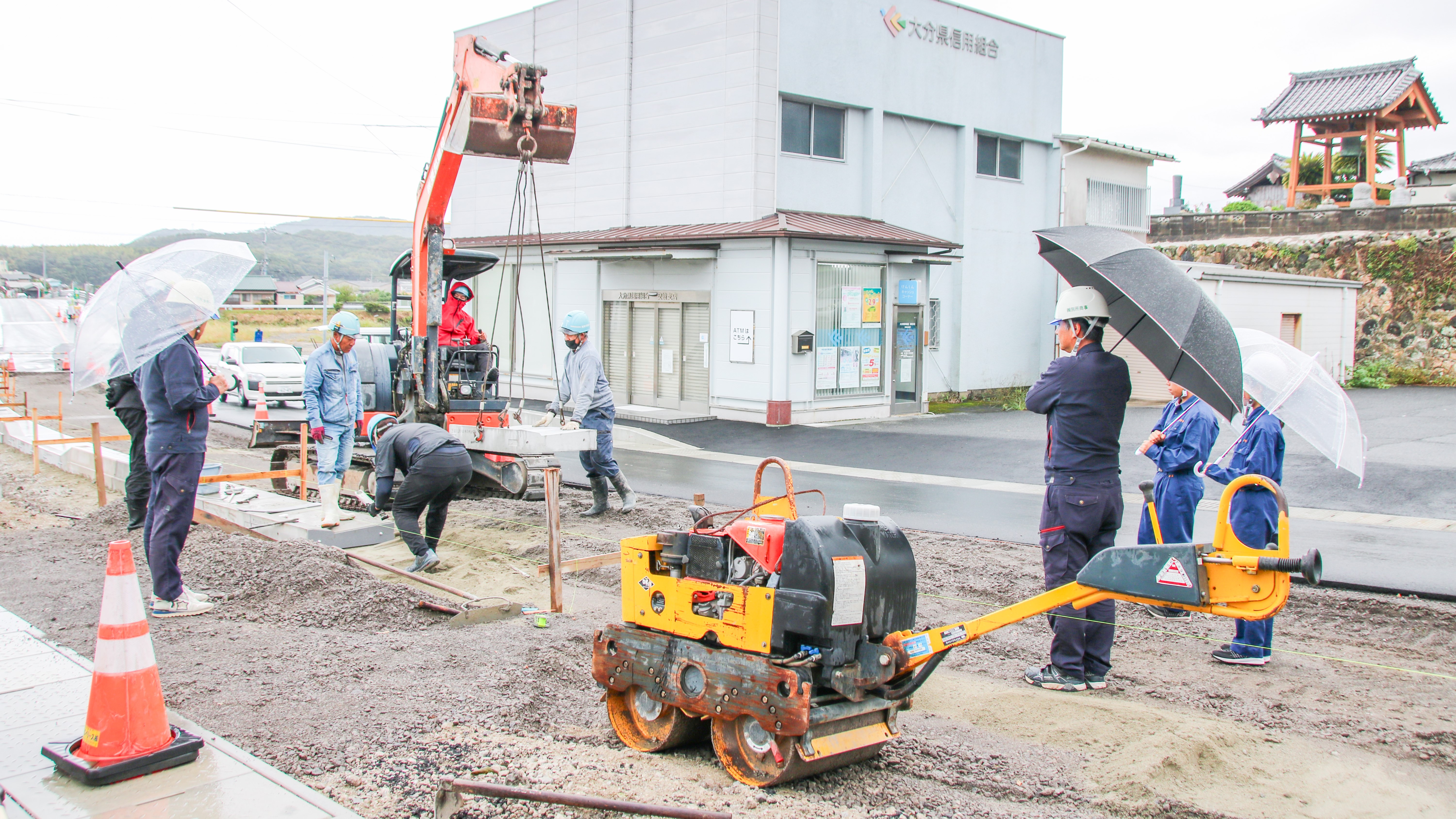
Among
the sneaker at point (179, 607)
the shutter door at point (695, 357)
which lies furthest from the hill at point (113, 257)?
the sneaker at point (179, 607)

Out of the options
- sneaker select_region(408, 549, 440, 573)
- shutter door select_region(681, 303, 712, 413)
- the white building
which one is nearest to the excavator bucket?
sneaker select_region(408, 549, 440, 573)

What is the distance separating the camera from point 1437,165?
38156 mm

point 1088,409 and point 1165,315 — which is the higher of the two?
point 1165,315

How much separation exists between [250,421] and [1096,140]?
2156 centimetres

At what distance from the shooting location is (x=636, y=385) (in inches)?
870

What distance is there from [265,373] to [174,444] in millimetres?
19384

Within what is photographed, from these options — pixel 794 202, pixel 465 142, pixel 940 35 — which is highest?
pixel 940 35

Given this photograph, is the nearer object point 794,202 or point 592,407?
point 592,407

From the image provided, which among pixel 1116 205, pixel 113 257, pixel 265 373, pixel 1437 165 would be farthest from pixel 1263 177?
pixel 113 257

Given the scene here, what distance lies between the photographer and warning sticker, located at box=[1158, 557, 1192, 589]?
3771mm

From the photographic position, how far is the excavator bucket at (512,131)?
9656mm

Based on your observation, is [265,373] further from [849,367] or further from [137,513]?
[137,513]

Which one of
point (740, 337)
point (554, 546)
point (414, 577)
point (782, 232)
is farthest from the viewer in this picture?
point (740, 337)

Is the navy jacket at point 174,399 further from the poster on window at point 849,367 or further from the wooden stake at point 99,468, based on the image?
the poster on window at point 849,367
